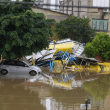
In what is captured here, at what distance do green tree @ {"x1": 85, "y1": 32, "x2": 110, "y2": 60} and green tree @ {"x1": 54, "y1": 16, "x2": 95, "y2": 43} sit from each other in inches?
296

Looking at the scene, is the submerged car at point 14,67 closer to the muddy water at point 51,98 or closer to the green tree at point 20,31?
the green tree at point 20,31

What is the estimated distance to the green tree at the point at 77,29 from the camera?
114 ft

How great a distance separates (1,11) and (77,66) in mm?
12165

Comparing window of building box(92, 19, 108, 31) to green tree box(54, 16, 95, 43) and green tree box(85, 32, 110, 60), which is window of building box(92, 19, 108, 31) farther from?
green tree box(85, 32, 110, 60)

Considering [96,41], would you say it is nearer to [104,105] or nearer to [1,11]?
[1,11]

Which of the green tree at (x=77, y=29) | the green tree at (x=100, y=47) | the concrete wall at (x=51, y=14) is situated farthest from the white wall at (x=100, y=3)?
the green tree at (x=100, y=47)

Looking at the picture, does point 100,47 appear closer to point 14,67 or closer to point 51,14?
point 14,67

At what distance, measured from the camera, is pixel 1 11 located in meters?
17.0

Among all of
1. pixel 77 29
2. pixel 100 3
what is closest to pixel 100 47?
pixel 77 29

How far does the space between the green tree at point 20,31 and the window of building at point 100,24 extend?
22.1 metres

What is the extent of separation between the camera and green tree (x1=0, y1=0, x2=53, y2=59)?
15898mm

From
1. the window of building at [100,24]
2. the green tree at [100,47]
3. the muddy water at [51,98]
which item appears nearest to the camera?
the muddy water at [51,98]

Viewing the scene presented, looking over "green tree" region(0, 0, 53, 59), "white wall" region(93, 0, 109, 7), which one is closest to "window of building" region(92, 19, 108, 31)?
"white wall" region(93, 0, 109, 7)

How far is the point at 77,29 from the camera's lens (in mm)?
35250
